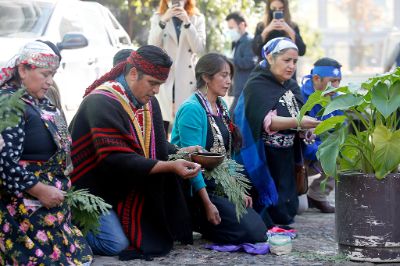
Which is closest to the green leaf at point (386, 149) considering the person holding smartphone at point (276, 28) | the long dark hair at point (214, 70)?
the long dark hair at point (214, 70)

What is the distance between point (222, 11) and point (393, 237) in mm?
10959

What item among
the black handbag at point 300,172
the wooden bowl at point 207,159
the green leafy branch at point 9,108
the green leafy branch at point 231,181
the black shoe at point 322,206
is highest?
the green leafy branch at point 9,108

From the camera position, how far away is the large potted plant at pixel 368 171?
6.11 metres

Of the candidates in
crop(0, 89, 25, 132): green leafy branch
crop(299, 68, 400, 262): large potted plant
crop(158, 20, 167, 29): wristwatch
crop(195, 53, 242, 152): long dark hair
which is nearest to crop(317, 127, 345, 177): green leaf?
crop(299, 68, 400, 262): large potted plant

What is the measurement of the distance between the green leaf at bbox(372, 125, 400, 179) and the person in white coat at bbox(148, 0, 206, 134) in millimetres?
3627

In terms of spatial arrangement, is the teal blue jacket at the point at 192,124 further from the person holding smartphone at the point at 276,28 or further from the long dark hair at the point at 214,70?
the person holding smartphone at the point at 276,28

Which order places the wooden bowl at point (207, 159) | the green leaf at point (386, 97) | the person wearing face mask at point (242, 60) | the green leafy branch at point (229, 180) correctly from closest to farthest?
the green leaf at point (386, 97) < the wooden bowl at point (207, 159) < the green leafy branch at point (229, 180) < the person wearing face mask at point (242, 60)

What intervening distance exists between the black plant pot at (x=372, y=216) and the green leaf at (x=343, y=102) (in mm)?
533

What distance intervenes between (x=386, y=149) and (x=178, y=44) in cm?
393

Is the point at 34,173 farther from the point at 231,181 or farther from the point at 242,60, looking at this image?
the point at 242,60

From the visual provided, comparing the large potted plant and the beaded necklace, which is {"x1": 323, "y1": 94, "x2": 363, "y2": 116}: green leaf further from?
the beaded necklace

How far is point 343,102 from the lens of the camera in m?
6.08

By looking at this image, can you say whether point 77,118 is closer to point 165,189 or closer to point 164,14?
point 165,189

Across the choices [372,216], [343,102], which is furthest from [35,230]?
[372,216]
